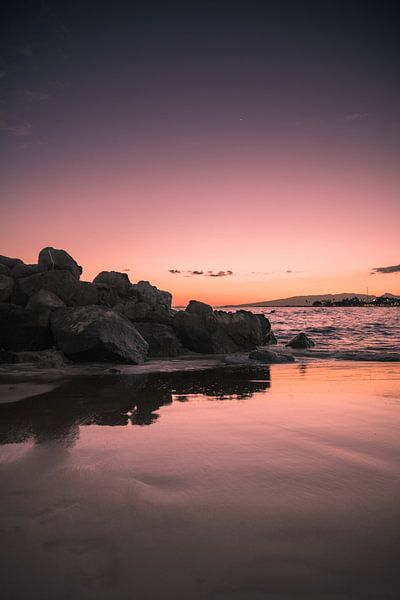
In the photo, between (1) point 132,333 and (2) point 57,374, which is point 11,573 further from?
(1) point 132,333

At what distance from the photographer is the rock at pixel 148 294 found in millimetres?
15695

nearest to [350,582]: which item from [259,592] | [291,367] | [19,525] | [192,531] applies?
[259,592]

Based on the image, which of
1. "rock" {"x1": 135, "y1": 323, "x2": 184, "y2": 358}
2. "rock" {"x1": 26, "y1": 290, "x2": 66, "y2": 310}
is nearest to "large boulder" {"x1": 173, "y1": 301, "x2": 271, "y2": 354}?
"rock" {"x1": 135, "y1": 323, "x2": 184, "y2": 358}

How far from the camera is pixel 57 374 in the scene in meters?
7.89

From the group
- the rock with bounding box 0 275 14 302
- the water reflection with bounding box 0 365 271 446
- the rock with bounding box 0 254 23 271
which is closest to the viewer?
the water reflection with bounding box 0 365 271 446

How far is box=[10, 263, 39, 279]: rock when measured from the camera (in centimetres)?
1372

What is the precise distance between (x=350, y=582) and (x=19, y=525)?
1540 mm

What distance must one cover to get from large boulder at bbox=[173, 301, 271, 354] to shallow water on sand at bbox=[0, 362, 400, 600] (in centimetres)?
848

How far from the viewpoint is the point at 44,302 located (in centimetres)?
1073

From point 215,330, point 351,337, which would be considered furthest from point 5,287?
point 351,337

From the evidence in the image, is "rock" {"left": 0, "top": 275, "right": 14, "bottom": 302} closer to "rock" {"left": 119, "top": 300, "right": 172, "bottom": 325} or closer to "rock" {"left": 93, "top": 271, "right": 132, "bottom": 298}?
"rock" {"left": 119, "top": 300, "right": 172, "bottom": 325}

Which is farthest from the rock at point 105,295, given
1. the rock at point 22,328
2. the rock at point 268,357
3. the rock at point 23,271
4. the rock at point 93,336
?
the rock at point 268,357

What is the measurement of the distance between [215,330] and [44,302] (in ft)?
18.8

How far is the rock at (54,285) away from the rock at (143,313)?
181 cm
